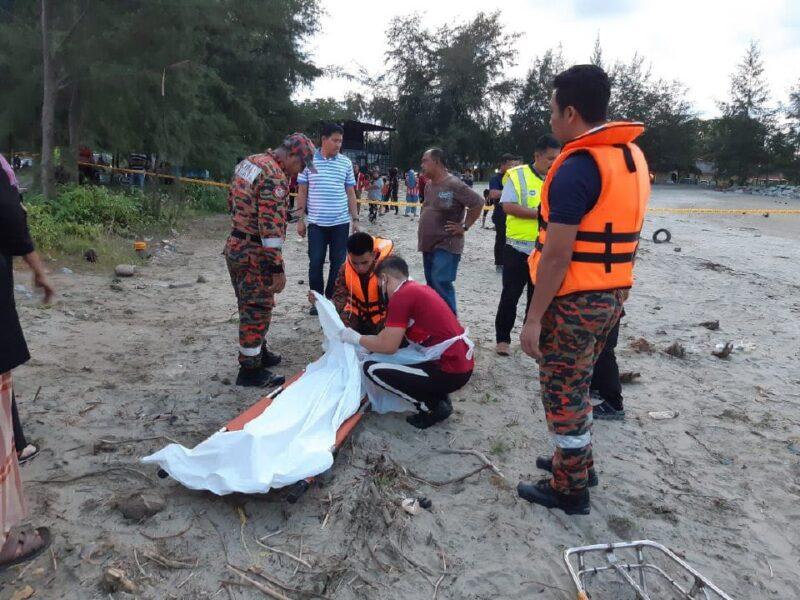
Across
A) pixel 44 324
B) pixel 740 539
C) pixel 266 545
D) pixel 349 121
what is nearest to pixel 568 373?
pixel 740 539

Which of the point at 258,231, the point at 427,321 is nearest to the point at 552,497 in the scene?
the point at 427,321

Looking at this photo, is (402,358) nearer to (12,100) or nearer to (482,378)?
(482,378)

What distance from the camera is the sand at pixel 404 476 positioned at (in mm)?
2363

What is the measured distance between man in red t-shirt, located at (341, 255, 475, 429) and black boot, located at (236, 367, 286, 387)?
882 mm

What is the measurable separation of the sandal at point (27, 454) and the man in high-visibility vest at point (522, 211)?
3295mm

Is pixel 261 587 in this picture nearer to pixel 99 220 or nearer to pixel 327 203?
pixel 327 203

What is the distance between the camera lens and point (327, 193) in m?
5.36

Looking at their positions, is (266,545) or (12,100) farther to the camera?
(12,100)

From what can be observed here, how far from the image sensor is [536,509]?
279 centimetres

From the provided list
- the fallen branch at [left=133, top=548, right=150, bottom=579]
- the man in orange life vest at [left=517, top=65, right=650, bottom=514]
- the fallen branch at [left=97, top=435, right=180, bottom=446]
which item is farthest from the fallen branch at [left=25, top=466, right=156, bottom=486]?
the man in orange life vest at [left=517, top=65, right=650, bottom=514]

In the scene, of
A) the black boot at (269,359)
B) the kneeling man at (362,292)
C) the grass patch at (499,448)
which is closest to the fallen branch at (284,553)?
the grass patch at (499,448)

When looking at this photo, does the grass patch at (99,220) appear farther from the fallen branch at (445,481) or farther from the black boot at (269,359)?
the fallen branch at (445,481)

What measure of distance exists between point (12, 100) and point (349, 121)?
1416 cm

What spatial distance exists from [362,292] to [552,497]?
190 cm
